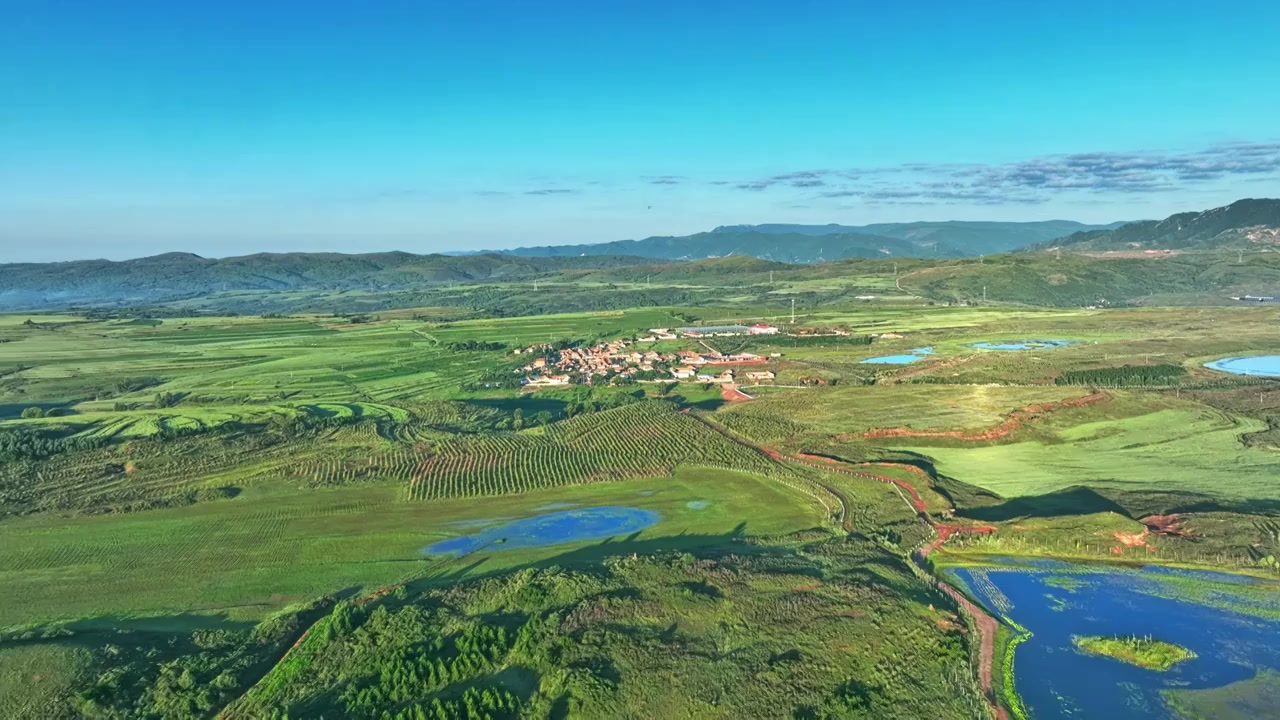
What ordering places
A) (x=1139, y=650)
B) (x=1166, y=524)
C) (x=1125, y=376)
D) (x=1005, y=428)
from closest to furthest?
(x=1139, y=650), (x=1166, y=524), (x=1005, y=428), (x=1125, y=376)

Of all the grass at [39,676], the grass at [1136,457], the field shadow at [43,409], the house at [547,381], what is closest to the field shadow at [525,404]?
the house at [547,381]

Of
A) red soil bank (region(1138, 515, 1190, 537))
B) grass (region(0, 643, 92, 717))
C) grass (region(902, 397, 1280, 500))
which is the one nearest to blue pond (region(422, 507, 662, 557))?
grass (region(0, 643, 92, 717))

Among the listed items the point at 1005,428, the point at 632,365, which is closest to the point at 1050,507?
the point at 1005,428

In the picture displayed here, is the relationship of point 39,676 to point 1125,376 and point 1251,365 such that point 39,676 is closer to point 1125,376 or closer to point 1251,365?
point 1125,376

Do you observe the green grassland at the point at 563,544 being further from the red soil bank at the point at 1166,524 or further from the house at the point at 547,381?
the house at the point at 547,381

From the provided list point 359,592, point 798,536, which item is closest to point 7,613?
point 359,592

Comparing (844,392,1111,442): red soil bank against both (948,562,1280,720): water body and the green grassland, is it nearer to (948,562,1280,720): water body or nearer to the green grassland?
the green grassland

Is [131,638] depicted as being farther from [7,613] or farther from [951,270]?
[951,270]
